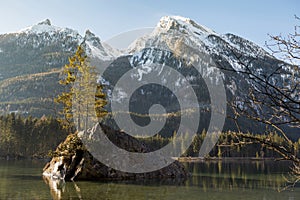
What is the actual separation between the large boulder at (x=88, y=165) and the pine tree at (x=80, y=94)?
6057 millimetres

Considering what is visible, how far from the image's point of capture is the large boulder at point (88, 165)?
35.9m

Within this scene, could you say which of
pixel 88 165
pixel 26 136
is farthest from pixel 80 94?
pixel 26 136

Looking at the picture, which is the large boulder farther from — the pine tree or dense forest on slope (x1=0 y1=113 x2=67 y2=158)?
dense forest on slope (x1=0 y1=113 x2=67 y2=158)

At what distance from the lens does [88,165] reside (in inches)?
A: 1425

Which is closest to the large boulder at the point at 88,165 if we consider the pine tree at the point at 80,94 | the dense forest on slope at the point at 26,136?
the pine tree at the point at 80,94

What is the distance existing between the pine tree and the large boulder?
6.06 m

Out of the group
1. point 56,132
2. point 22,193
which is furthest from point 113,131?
point 56,132

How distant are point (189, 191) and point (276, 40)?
22.7 m

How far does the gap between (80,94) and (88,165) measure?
465 inches

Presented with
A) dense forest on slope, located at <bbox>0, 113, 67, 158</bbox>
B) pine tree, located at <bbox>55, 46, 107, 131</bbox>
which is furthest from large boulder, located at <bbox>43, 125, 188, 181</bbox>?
dense forest on slope, located at <bbox>0, 113, 67, 158</bbox>

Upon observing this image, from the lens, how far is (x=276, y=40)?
4641 millimetres

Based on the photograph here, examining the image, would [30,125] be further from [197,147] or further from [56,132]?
[197,147]

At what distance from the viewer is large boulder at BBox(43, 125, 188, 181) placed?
35875 mm

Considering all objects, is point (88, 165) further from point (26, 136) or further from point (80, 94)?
point (26, 136)
